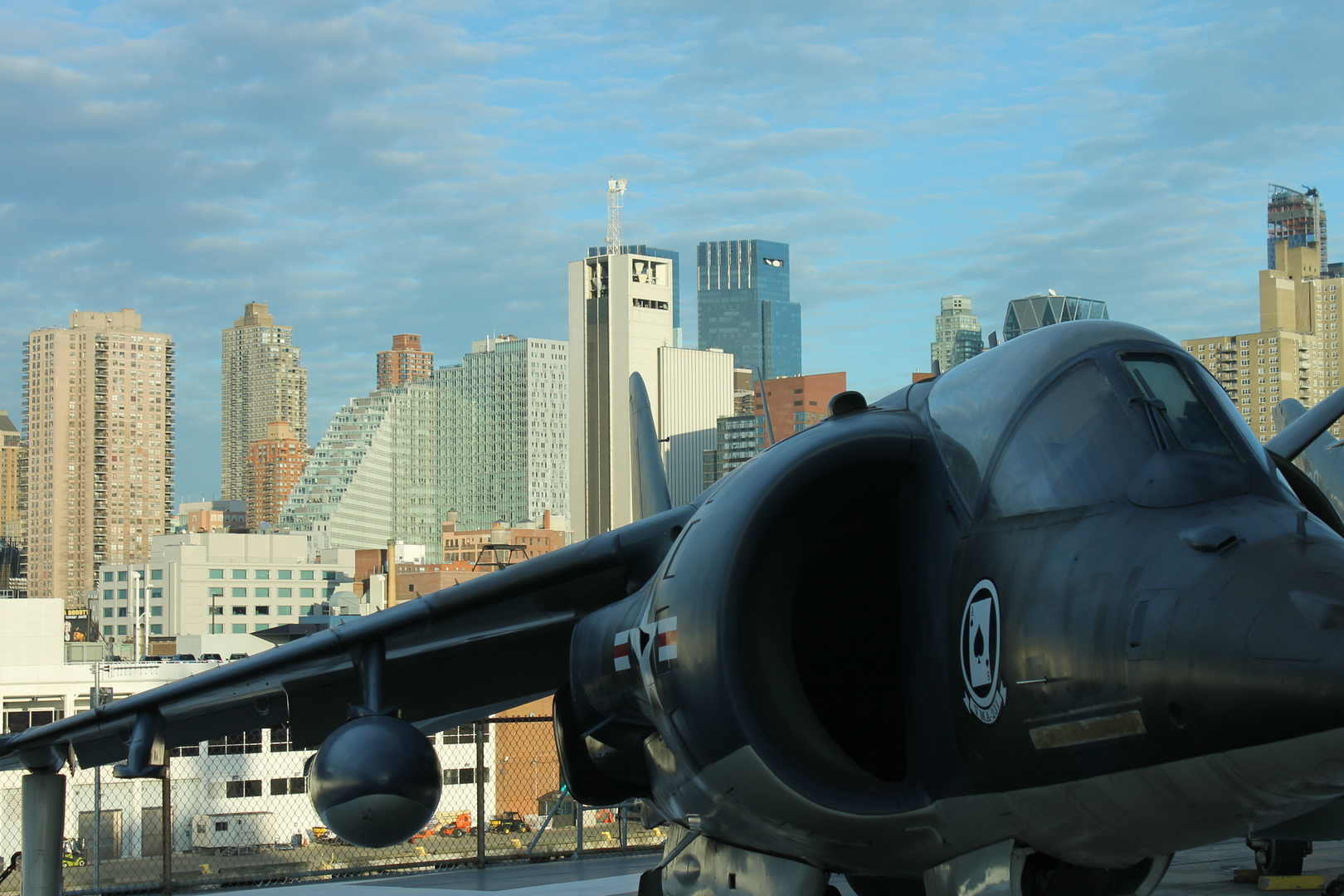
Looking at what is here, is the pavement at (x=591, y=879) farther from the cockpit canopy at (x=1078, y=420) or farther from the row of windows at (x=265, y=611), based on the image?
the row of windows at (x=265, y=611)

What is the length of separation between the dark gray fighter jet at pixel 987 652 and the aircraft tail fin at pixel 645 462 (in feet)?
12.0

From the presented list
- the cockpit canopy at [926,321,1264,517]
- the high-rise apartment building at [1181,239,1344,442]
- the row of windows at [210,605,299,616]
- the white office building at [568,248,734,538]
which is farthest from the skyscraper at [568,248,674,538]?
the cockpit canopy at [926,321,1264,517]

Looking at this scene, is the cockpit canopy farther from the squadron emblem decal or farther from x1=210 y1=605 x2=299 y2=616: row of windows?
x1=210 y1=605 x2=299 y2=616: row of windows

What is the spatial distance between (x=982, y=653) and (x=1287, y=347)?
109 m

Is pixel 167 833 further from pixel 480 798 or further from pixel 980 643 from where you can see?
pixel 980 643

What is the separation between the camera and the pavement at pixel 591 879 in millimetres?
10633

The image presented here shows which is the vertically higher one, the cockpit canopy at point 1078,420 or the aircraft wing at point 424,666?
the cockpit canopy at point 1078,420

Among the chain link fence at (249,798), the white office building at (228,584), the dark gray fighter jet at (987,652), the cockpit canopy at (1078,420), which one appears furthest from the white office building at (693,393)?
the cockpit canopy at (1078,420)

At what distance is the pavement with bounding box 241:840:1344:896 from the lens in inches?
419

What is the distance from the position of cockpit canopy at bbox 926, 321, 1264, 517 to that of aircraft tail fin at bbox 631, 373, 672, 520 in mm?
→ 5323

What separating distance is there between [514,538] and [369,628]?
616 feet

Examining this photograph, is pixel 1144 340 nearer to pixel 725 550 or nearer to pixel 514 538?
pixel 725 550

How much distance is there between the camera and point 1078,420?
4.48 m

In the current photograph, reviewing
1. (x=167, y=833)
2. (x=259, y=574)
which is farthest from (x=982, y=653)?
(x=259, y=574)
